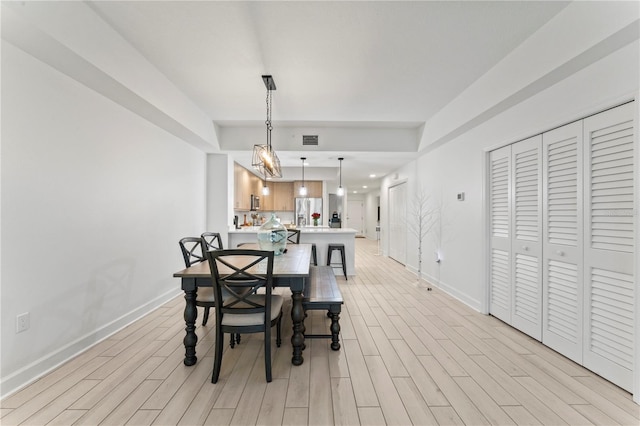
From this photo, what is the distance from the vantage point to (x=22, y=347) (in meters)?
1.91

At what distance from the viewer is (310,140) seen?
4.72 m

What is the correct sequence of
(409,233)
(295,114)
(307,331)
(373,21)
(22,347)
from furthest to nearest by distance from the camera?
1. (409,233)
2. (295,114)
3. (307,331)
4. (373,21)
5. (22,347)

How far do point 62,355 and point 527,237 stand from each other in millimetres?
4336

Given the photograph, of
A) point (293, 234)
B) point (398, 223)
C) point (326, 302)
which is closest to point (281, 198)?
point (398, 223)

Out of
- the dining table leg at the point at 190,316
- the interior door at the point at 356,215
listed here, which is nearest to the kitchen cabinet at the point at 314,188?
the interior door at the point at 356,215

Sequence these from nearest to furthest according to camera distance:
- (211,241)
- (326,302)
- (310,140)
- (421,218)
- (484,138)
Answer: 1. (326,302)
2. (484,138)
3. (211,241)
4. (310,140)
5. (421,218)

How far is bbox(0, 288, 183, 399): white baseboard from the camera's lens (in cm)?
184

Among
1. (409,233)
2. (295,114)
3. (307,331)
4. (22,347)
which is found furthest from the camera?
(409,233)

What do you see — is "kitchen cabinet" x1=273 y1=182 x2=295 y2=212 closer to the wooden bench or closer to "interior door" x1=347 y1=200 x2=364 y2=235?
the wooden bench

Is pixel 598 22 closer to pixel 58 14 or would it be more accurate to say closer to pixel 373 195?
pixel 58 14

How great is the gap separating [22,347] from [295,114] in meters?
3.69

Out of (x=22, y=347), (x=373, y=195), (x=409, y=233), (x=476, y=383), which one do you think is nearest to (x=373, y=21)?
(x=476, y=383)

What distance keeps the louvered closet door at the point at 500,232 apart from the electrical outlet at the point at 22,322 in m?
4.32

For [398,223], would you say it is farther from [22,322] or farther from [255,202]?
[22,322]
